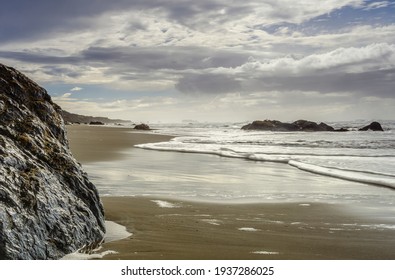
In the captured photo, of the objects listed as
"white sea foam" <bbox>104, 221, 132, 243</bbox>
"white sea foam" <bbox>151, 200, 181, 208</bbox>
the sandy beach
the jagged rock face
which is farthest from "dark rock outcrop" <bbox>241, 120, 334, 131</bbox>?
the jagged rock face

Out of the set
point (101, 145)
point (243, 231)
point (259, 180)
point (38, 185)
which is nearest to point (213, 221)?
point (243, 231)

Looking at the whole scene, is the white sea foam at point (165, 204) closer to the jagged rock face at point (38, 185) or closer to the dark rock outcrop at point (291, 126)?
the jagged rock face at point (38, 185)

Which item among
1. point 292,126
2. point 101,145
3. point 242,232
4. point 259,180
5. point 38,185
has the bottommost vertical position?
point 242,232

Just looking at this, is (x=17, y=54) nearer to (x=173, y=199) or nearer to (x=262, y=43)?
(x=173, y=199)

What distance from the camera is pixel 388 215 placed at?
269 inches

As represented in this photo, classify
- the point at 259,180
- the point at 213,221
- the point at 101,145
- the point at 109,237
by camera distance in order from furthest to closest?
the point at 101,145 < the point at 259,180 < the point at 213,221 < the point at 109,237

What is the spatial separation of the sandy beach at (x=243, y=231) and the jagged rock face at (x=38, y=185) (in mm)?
533

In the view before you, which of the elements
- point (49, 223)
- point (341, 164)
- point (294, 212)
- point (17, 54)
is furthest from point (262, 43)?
point (341, 164)

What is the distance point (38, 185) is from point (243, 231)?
2809mm

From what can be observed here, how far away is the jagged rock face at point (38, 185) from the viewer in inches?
153

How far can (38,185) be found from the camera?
434cm

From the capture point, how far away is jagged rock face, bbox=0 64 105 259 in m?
3.89

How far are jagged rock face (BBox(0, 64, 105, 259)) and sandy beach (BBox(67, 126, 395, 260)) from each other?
533 millimetres

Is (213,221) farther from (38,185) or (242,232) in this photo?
(38,185)
